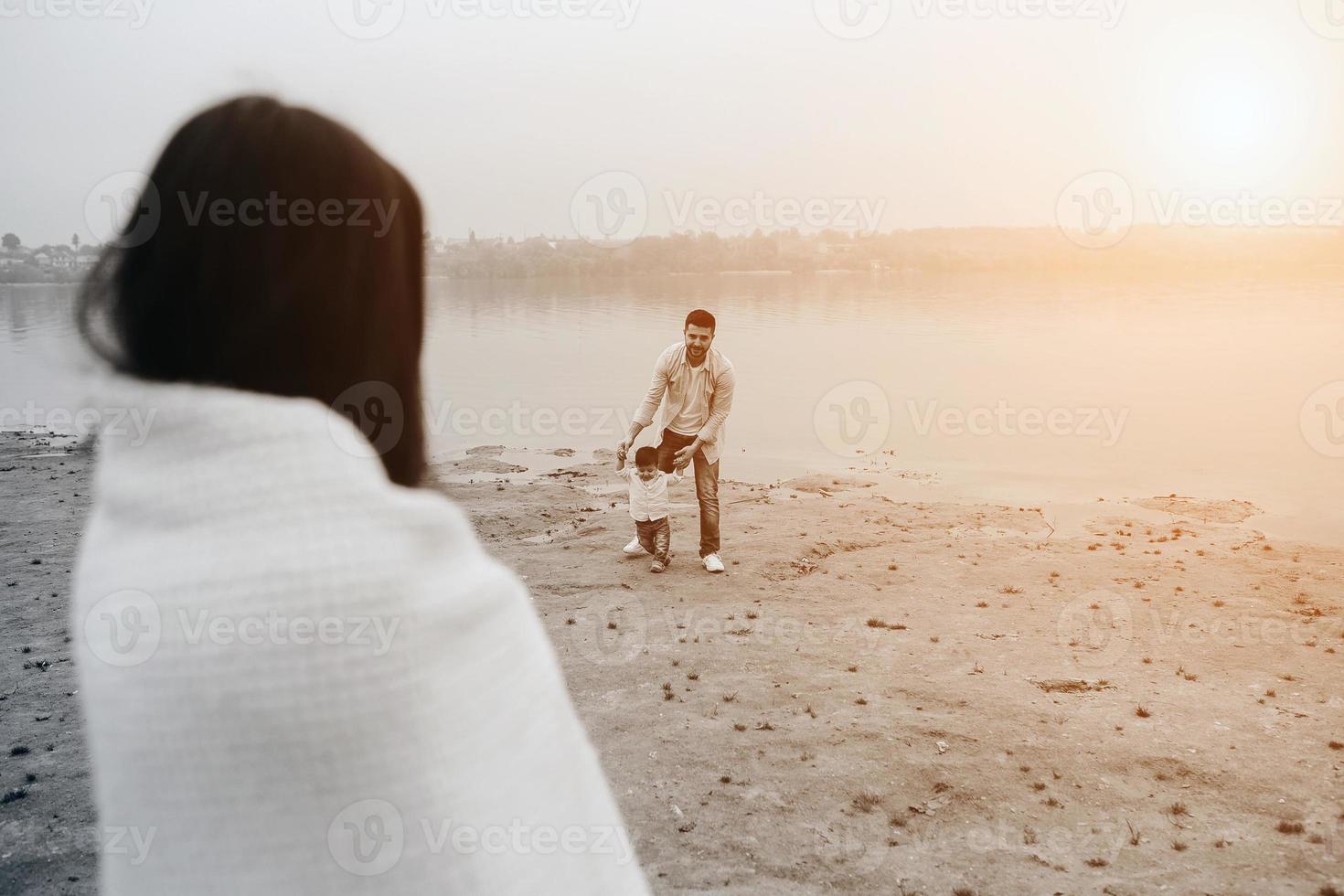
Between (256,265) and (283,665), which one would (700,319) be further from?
(283,665)

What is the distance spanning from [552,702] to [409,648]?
0.29m

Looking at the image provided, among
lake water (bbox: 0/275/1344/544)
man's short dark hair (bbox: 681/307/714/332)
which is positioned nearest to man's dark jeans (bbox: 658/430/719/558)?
man's short dark hair (bbox: 681/307/714/332)

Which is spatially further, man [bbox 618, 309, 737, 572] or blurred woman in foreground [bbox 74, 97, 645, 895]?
man [bbox 618, 309, 737, 572]

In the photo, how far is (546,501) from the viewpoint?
12.5 m

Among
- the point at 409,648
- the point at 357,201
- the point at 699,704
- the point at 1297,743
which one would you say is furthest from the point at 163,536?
the point at 1297,743

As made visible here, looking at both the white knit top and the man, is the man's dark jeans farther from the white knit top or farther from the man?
the white knit top

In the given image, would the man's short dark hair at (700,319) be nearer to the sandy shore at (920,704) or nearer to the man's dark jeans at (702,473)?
the man's dark jeans at (702,473)

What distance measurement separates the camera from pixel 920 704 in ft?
20.5

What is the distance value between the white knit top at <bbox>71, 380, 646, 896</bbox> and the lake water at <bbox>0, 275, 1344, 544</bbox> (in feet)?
0.83

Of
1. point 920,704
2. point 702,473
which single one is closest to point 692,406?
point 702,473

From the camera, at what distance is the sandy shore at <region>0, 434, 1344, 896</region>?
457 cm

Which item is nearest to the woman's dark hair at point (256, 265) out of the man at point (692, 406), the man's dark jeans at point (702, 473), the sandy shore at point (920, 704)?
the sandy shore at point (920, 704)

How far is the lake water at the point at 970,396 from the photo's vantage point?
15.4 meters

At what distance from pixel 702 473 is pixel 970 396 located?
765 inches
